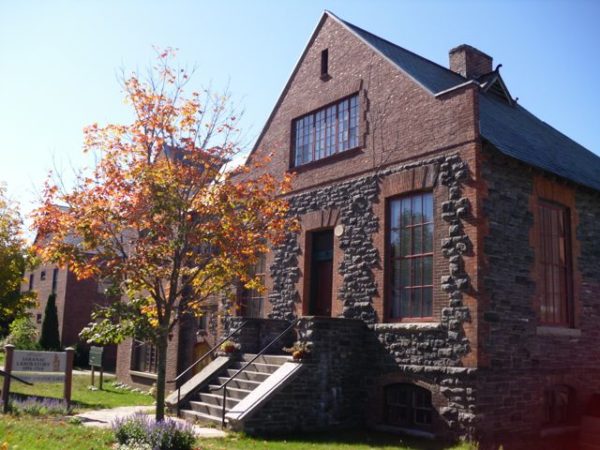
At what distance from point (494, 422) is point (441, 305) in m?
2.37

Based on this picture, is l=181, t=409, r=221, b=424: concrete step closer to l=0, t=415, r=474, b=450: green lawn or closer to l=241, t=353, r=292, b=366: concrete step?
l=0, t=415, r=474, b=450: green lawn

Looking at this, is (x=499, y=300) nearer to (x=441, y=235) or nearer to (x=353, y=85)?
(x=441, y=235)

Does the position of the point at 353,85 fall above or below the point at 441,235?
above

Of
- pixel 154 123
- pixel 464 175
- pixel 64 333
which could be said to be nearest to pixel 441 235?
pixel 464 175

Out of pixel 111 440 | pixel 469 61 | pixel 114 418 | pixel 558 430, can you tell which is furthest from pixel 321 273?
pixel 469 61

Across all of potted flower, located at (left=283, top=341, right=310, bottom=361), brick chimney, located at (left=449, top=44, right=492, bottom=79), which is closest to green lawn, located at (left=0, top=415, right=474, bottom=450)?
potted flower, located at (left=283, top=341, right=310, bottom=361)

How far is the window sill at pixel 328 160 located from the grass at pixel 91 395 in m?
7.80

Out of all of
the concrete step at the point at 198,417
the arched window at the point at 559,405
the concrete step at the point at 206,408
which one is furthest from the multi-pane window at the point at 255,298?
the arched window at the point at 559,405

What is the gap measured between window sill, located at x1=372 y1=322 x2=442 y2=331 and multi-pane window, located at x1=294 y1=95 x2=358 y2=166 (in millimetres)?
4680

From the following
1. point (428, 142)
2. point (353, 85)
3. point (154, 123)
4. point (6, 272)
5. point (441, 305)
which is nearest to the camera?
point (154, 123)

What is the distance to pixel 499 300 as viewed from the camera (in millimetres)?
11852

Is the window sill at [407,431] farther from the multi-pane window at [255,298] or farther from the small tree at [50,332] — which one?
the small tree at [50,332]

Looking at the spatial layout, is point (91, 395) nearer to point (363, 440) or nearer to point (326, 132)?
point (363, 440)

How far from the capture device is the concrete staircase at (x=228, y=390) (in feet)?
42.5
